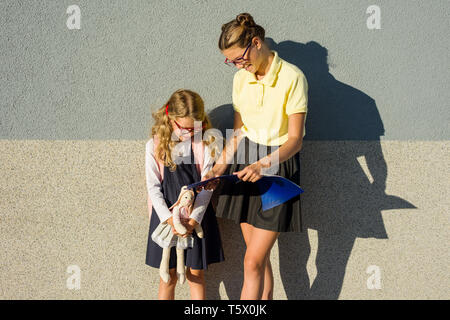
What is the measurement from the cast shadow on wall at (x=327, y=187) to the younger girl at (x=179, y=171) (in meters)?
0.41

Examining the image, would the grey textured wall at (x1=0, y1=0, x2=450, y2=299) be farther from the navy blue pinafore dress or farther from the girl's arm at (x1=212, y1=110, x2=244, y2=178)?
the navy blue pinafore dress

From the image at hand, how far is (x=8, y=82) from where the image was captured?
103 inches

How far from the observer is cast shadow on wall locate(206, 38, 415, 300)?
8.52 ft

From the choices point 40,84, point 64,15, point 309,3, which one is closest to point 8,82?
point 40,84

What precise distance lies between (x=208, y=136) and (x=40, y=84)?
134 centimetres

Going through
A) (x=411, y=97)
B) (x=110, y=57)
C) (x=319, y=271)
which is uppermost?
(x=110, y=57)

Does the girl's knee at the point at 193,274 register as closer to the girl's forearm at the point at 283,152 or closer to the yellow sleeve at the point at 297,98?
the girl's forearm at the point at 283,152

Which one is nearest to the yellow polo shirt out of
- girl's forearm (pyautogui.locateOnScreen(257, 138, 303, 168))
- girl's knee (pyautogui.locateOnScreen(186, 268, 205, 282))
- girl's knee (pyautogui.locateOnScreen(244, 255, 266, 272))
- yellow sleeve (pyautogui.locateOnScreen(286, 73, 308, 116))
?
yellow sleeve (pyautogui.locateOnScreen(286, 73, 308, 116))

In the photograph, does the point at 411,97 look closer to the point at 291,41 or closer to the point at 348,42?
the point at 348,42

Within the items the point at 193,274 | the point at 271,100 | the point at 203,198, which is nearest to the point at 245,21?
the point at 271,100

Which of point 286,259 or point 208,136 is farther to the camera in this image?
point 286,259

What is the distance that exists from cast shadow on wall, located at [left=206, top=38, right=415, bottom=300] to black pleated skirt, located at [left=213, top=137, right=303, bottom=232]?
1.28 ft

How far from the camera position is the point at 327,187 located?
104 inches

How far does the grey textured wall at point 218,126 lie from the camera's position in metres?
2.57
